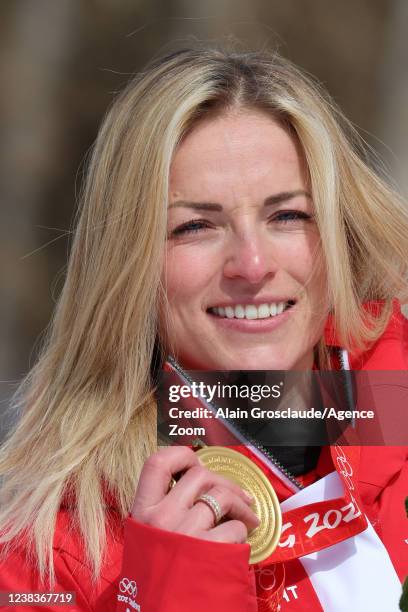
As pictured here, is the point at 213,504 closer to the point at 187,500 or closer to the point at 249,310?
the point at 187,500

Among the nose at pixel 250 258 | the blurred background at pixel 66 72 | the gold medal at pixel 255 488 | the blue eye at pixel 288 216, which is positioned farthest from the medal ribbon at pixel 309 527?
the blurred background at pixel 66 72

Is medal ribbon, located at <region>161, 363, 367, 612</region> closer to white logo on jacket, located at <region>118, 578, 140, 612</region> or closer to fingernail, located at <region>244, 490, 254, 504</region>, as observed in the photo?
fingernail, located at <region>244, 490, 254, 504</region>

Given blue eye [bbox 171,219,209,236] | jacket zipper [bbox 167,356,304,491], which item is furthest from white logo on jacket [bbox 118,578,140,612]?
blue eye [bbox 171,219,209,236]

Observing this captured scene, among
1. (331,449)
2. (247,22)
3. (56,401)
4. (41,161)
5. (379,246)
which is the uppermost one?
(247,22)

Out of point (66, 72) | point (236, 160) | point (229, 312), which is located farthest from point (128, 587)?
point (66, 72)

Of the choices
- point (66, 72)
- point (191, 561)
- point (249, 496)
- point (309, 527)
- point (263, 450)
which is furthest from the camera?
point (66, 72)

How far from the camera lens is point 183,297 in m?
1.90

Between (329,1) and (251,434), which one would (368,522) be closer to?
(251,434)

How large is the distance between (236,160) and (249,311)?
0.30 m

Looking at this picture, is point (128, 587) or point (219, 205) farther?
point (219, 205)

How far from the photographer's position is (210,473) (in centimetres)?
151

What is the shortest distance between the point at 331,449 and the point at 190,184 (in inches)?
22.8

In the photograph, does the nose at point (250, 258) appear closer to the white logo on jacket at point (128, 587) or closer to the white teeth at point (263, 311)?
the white teeth at point (263, 311)

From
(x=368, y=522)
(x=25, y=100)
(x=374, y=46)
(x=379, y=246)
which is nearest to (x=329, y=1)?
(x=374, y=46)
